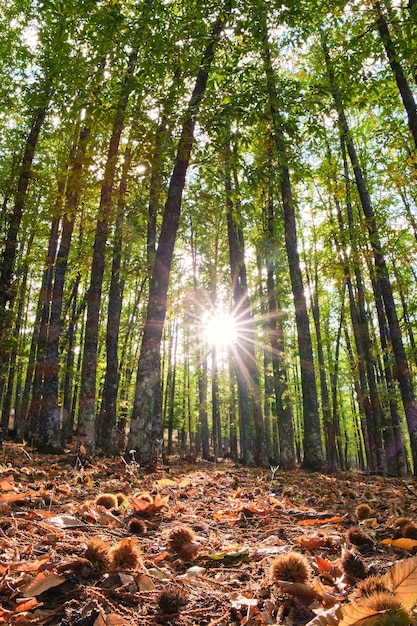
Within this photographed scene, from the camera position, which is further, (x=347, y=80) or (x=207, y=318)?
(x=207, y=318)

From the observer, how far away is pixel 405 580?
1.14 m

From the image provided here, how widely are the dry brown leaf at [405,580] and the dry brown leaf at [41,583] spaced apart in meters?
1.17

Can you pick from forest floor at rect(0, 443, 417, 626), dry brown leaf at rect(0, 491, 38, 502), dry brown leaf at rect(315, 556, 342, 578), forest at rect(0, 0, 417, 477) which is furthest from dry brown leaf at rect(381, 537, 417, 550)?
forest at rect(0, 0, 417, 477)

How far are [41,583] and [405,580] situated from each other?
1.25m

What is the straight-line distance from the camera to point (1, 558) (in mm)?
1642

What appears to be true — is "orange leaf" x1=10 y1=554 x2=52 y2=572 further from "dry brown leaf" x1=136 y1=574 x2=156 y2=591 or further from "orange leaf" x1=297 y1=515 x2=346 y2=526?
"orange leaf" x1=297 y1=515 x2=346 y2=526

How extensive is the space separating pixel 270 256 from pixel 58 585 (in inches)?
512

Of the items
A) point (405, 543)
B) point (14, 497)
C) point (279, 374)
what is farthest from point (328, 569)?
point (279, 374)

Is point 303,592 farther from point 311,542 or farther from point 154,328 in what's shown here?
point 154,328

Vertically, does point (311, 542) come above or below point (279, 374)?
below

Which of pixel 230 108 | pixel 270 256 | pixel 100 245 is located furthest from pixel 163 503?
pixel 270 256

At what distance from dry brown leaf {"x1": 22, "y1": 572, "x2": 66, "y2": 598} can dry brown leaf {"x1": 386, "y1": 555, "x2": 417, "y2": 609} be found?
1170 millimetres

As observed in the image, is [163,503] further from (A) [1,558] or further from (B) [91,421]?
(B) [91,421]

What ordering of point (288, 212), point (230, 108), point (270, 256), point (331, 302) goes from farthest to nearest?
point (331, 302), point (270, 256), point (288, 212), point (230, 108)
